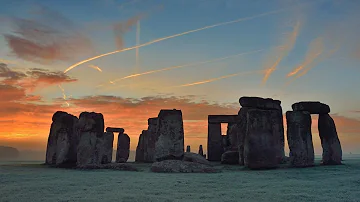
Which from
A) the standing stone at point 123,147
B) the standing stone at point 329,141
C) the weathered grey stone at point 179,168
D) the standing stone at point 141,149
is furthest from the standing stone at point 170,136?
the standing stone at point 123,147

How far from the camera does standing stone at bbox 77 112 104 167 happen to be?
14047 millimetres

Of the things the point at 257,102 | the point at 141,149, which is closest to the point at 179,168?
the point at 257,102

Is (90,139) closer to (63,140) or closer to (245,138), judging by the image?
(63,140)

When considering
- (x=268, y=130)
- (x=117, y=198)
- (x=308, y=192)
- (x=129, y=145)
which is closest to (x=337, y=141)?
(x=268, y=130)

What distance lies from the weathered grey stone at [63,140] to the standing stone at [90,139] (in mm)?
1961

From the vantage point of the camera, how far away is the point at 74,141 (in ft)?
53.9

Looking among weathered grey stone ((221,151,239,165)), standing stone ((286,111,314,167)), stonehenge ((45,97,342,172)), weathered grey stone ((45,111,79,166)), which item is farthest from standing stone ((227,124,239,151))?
weathered grey stone ((45,111,79,166))

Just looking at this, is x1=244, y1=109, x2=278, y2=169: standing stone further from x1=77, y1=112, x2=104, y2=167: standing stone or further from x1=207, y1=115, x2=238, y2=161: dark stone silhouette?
x1=207, y1=115, x2=238, y2=161: dark stone silhouette

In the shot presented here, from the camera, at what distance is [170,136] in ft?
50.6

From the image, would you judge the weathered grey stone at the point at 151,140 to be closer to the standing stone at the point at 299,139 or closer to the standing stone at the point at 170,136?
the standing stone at the point at 170,136

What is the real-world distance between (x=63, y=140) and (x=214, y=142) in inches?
460

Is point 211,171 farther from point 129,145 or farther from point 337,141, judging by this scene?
point 129,145

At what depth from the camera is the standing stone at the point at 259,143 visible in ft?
41.3

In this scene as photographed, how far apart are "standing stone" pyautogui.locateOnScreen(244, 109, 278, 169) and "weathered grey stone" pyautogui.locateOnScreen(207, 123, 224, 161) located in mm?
10968
